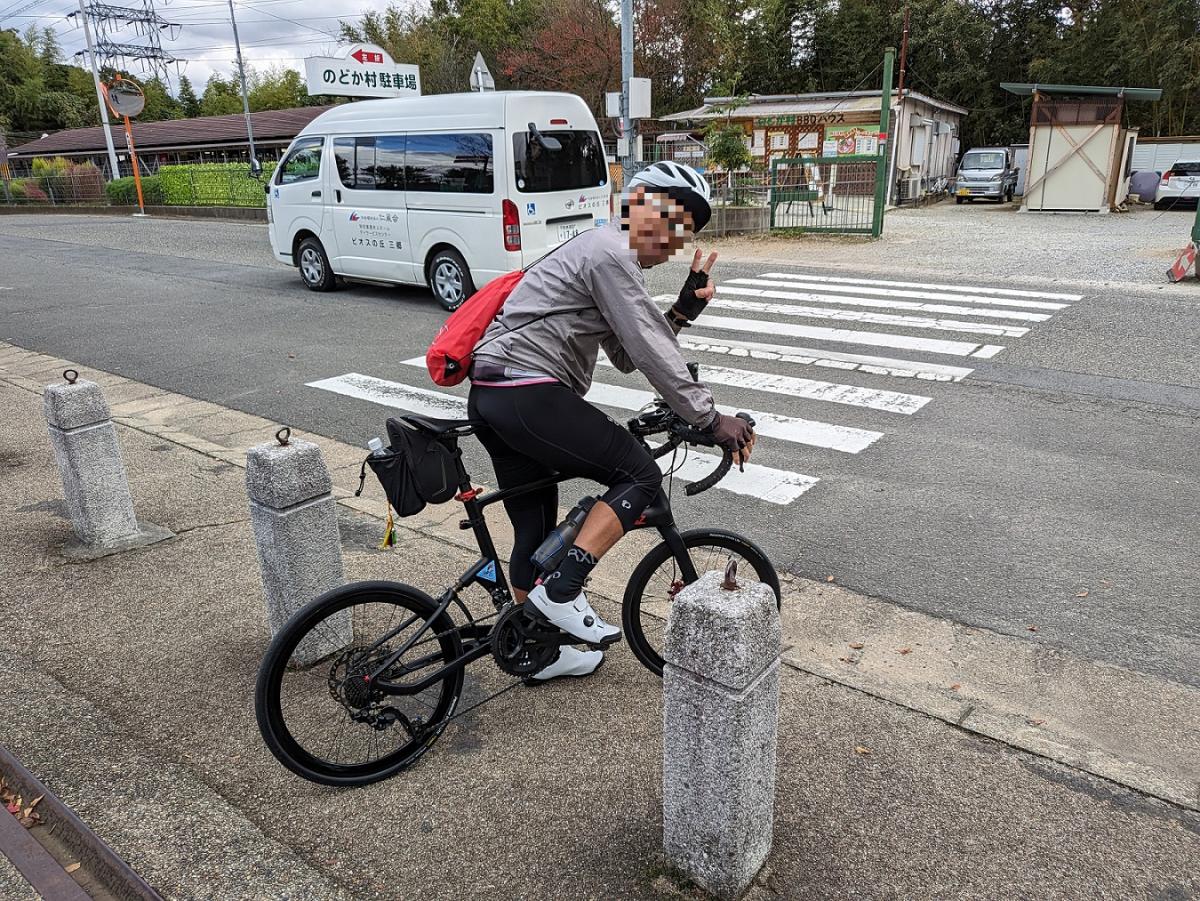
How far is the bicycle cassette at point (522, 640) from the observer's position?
9.91 feet

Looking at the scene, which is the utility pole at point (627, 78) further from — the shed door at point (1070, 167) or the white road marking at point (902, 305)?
the shed door at point (1070, 167)

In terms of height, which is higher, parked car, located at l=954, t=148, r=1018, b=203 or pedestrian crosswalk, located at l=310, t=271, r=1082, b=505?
parked car, located at l=954, t=148, r=1018, b=203

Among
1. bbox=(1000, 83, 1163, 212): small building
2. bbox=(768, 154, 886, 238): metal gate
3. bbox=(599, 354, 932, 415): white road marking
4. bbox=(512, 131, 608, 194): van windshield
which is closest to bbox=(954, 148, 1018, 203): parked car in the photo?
bbox=(1000, 83, 1163, 212): small building

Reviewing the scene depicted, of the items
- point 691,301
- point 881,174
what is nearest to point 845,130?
point 881,174

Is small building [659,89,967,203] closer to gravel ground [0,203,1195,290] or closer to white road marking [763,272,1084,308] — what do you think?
gravel ground [0,203,1195,290]

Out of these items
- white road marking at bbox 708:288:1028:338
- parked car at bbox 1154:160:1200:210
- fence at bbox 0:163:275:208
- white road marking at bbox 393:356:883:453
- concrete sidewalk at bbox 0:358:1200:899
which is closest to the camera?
concrete sidewalk at bbox 0:358:1200:899

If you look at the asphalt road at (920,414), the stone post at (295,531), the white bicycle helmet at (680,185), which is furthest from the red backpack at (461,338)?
the asphalt road at (920,414)

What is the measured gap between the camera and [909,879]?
2.44 meters

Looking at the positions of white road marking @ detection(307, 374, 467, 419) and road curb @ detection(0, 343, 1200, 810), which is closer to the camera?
road curb @ detection(0, 343, 1200, 810)

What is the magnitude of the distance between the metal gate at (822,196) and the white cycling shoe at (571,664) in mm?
16768

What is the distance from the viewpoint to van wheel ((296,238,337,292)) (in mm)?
13227

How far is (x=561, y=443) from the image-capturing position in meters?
2.84

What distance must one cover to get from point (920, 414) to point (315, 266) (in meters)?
9.64

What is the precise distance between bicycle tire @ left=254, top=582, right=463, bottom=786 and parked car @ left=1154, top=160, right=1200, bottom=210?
2987 centimetres
